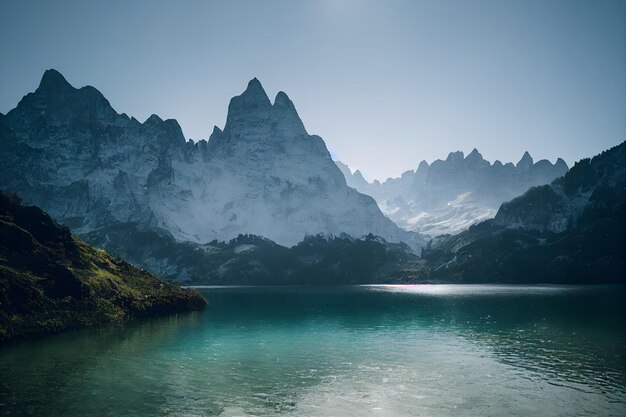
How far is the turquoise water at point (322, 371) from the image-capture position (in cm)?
3569

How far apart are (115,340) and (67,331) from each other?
14004 millimetres

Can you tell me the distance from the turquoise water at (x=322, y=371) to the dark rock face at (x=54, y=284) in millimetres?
6786

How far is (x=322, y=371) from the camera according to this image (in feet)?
158

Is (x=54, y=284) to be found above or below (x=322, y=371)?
above

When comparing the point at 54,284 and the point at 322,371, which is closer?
the point at 322,371

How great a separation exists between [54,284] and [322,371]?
5794 centimetres

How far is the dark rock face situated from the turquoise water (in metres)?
6.79

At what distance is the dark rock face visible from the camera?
7069 centimetres

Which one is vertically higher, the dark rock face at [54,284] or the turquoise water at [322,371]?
the dark rock face at [54,284]

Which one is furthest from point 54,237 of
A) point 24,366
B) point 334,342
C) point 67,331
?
point 334,342

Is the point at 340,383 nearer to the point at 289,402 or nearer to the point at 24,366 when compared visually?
the point at 289,402

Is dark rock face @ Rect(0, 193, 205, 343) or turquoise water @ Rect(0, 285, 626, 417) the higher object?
dark rock face @ Rect(0, 193, 205, 343)

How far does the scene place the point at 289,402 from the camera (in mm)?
37125

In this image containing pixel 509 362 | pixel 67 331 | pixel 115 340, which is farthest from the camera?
pixel 67 331
